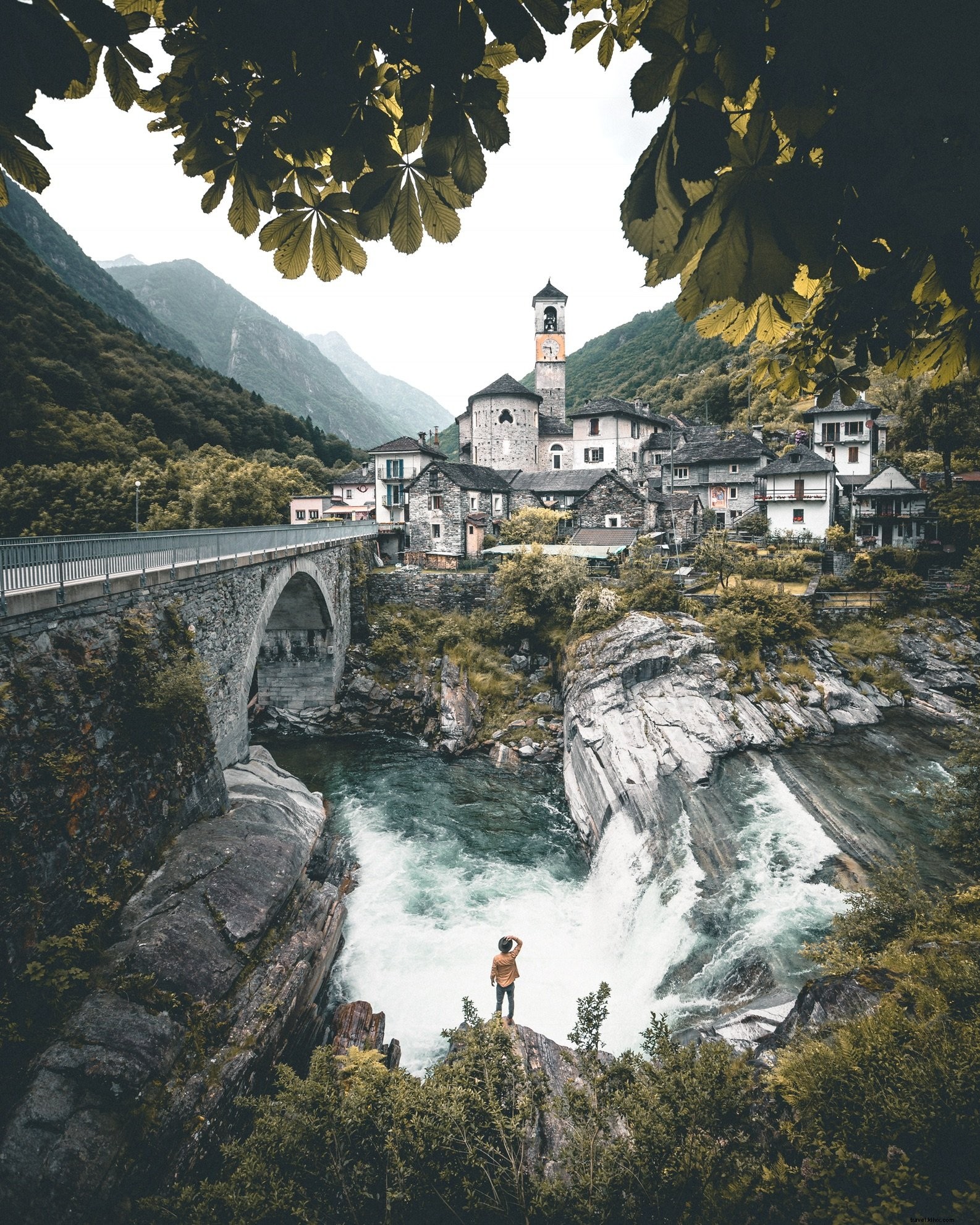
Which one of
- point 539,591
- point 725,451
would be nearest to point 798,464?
point 725,451

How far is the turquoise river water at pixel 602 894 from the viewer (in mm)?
10891

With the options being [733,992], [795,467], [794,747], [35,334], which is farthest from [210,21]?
[35,334]

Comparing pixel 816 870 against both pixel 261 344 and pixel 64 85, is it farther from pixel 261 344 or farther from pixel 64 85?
pixel 261 344

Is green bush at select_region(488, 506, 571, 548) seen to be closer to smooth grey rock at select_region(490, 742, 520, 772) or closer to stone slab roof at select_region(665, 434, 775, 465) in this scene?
stone slab roof at select_region(665, 434, 775, 465)

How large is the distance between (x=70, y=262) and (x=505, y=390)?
393 feet

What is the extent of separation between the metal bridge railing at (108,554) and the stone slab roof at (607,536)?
21050 mm

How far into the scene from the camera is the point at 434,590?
32.4 meters

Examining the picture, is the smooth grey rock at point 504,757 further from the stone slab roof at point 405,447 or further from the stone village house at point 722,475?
the stone slab roof at point 405,447

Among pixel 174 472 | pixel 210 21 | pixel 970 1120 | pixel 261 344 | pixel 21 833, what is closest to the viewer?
pixel 210 21

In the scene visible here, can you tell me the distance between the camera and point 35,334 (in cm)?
5116

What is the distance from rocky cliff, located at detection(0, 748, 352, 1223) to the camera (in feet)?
20.9

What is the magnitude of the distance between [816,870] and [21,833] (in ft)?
48.1

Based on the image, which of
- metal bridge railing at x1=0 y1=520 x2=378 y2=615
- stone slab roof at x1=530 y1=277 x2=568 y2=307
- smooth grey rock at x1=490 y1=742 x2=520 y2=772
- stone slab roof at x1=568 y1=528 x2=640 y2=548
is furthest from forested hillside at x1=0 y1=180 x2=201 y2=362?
smooth grey rock at x1=490 y1=742 x2=520 y2=772

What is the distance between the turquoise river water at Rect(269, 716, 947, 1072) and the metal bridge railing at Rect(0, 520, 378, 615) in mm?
9417
